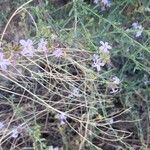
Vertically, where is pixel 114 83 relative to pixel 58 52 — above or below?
below

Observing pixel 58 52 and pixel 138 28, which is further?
pixel 138 28

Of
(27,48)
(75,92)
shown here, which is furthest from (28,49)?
(75,92)

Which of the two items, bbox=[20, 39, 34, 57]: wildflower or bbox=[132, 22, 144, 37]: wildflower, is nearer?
bbox=[20, 39, 34, 57]: wildflower

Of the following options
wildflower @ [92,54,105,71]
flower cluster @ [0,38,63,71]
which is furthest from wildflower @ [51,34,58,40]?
wildflower @ [92,54,105,71]

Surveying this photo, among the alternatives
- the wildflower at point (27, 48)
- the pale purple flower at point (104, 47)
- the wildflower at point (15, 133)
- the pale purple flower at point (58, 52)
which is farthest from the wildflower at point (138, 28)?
the wildflower at point (15, 133)

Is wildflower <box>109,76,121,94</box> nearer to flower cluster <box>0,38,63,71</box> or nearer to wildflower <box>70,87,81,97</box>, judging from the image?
wildflower <box>70,87,81,97</box>

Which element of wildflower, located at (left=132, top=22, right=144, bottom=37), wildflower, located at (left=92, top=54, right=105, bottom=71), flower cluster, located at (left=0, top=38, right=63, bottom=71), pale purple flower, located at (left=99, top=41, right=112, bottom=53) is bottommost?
wildflower, located at (left=92, top=54, right=105, bottom=71)

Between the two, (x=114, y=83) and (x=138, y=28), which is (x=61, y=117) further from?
(x=138, y=28)

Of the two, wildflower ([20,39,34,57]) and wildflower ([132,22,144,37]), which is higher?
wildflower ([20,39,34,57])

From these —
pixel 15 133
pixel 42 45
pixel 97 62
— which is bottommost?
pixel 15 133

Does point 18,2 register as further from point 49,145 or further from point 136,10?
point 49,145

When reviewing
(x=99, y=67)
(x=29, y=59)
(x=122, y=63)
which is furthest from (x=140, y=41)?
(x=29, y=59)
